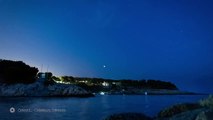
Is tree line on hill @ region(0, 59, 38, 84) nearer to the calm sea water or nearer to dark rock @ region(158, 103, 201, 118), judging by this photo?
the calm sea water

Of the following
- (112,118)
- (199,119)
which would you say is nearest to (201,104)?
(112,118)

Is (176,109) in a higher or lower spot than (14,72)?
lower

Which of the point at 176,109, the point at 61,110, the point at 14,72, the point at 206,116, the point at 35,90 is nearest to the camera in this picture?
the point at 206,116

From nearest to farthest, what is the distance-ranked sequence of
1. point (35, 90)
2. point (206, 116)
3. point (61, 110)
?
point (206, 116) < point (61, 110) < point (35, 90)

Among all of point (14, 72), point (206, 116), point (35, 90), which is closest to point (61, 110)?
point (206, 116)

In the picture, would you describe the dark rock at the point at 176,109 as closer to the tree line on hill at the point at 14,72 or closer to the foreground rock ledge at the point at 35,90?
the foreground rock ledge at the point at 35,90

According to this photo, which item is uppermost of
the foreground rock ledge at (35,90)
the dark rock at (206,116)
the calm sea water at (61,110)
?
the foreground rock ledge at (35,90)

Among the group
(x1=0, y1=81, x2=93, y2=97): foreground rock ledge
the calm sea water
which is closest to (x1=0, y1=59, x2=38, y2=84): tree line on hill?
(x1=0, y1=81, x2=93, y2=97): foreground rock ledge

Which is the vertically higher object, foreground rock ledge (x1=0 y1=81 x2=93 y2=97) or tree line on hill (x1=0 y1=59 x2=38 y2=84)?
tree line on hill (x1=0 y1=59 x2=38 y2=84)

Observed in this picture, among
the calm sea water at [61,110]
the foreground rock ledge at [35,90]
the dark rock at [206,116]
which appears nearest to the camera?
the dark rock at [206,116]

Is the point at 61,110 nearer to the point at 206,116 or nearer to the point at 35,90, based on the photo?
the point at 206,116

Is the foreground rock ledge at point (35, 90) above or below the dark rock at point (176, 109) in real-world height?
above

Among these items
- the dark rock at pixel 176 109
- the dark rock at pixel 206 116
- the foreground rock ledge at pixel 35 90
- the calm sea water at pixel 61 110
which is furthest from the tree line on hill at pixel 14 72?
the dark rock at pixel 206 116

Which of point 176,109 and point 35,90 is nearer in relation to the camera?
point 176,109
